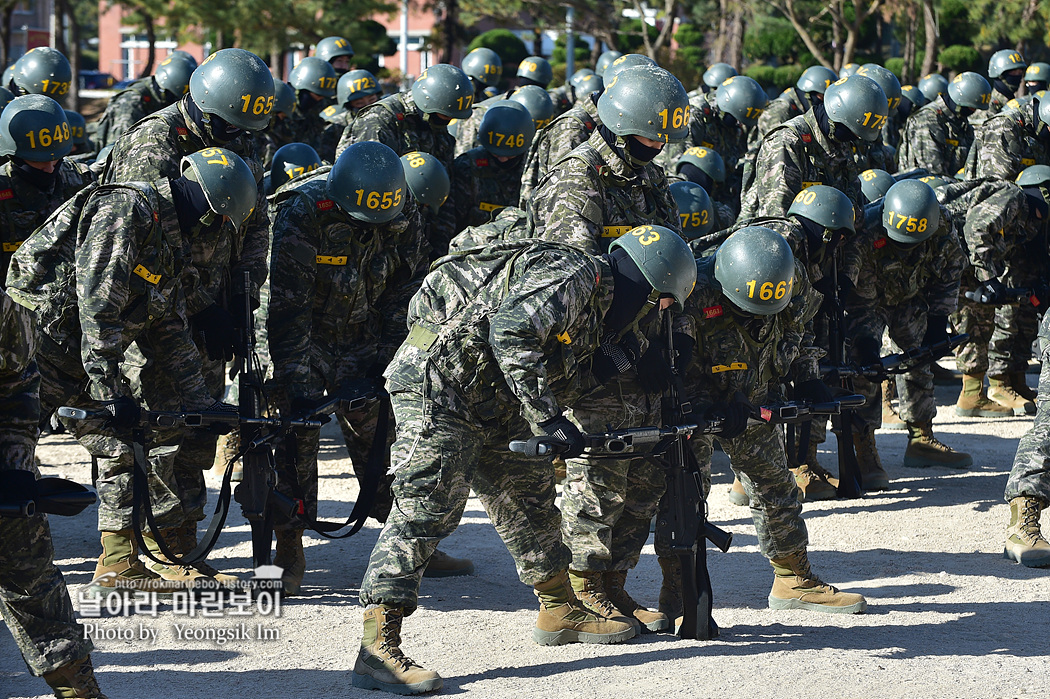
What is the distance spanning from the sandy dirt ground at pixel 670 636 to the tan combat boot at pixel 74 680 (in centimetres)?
50

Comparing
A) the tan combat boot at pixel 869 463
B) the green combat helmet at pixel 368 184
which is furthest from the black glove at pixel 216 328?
the tan combat boot at pixel 869 463

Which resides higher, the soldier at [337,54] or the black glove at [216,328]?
the soldier at [337,54]

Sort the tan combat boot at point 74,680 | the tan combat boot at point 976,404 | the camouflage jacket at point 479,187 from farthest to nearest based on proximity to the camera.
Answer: the tan combat boot at point 976,404
the camouflage jacket at point 479,187
the tan combat boot at point 74,680

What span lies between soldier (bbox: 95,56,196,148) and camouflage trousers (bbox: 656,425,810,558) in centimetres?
698

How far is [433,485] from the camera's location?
510 cm

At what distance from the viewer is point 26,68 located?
11031 millimetres

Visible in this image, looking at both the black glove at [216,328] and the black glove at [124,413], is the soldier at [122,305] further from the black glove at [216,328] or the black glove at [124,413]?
the black glove at [216,328]

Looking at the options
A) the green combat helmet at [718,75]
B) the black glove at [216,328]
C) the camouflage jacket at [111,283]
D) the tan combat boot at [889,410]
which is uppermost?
the green combat helmet at [718,75]

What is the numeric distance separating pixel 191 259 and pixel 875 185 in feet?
16.0

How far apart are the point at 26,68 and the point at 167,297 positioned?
6125mm

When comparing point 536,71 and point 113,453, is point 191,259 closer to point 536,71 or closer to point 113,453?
point 113,453

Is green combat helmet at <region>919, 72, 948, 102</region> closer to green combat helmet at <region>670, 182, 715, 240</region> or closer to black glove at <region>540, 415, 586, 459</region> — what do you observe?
green combat helmet at <region>670, 182, 715, 240</region>

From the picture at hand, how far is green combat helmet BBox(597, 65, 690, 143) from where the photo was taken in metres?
6.25

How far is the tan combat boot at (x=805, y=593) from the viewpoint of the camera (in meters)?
6.07
